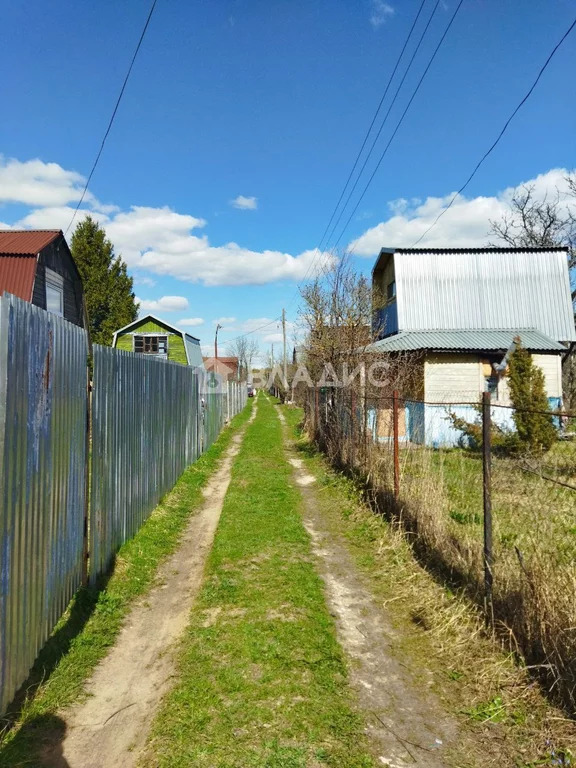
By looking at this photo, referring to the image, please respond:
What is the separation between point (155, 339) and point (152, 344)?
363 mm

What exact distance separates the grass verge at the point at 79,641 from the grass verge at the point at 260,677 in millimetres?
606

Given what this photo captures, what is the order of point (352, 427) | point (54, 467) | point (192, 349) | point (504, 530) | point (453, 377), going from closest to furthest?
point (54, 467) → point (504, 530) → point (352, 427) → point (453, 377) → point (192, 349)

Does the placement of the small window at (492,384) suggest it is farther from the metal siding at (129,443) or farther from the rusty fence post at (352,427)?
the metal siding at (129,443)

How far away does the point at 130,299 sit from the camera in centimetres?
3481

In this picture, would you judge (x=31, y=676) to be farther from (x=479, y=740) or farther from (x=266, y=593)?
(x=479, y=740)

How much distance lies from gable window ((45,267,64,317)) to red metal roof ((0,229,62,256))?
3.16 ft

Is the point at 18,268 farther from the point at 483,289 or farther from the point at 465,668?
the point at 483,289

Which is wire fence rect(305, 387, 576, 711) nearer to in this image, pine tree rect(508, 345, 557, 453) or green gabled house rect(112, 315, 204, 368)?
pine tree rect(508, 345, 557, 453)

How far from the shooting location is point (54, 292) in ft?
55.8

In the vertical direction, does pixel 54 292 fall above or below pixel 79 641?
above

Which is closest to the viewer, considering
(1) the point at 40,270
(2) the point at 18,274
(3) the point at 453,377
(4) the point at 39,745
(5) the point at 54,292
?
(4) the point at 39,745

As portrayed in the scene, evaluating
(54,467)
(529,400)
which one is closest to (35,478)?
(54,467)

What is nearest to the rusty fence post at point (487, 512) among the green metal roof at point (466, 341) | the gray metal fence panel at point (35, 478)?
the gray metal fence panel at point (35, 478)

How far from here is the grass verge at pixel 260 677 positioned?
2.63 m
